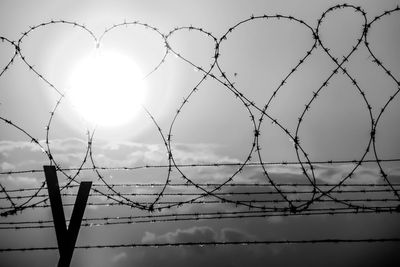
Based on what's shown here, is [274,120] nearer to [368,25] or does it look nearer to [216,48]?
[216,48]

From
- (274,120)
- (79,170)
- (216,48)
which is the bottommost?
(79,170)

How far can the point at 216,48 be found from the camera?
Result: 5363 mm

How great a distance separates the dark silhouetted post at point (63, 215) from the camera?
521 cm

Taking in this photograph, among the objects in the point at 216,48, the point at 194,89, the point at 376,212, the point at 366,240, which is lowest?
the point at 366,240

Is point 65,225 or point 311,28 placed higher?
point 311,28

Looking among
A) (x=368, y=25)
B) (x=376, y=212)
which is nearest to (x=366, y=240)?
(x=376, y=212)

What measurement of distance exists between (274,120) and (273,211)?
1.18 m

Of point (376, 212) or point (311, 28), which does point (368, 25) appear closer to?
point (311, 28)

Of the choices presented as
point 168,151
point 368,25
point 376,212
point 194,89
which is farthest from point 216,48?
point 376,212

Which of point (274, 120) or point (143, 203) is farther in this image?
point (143, 203)

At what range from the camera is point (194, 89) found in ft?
17.3

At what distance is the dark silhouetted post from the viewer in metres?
5.21

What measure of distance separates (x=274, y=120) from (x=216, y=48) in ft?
4.03

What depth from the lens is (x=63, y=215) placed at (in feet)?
17.4
